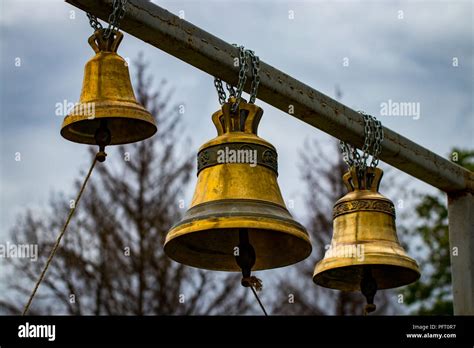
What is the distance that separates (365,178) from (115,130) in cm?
147

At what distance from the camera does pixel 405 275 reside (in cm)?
858

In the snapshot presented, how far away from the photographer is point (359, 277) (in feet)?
28.2

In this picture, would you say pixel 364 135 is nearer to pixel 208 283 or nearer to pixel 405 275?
pixel 405 275

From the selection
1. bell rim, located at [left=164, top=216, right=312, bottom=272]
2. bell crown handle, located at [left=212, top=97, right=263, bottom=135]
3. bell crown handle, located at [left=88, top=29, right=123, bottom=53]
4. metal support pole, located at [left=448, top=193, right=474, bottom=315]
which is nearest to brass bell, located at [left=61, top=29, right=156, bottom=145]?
bell crown handle, located at [left=88, top=29, right=123, bottom=53]

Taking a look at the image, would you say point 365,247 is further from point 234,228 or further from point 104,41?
point 104,41

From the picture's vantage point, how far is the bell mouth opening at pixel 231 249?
7.66 meters

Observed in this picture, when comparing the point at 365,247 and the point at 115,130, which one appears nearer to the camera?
the point at 115,130

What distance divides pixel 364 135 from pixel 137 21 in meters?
1.56

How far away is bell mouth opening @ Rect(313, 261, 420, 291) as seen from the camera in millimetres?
8539

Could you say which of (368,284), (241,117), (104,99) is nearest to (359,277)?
(368,284)

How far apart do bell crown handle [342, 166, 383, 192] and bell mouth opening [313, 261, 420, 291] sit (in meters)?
0.44

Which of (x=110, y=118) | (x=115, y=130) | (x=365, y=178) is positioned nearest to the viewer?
(x=110, y=118)

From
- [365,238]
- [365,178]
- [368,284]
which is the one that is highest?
[365,178]
